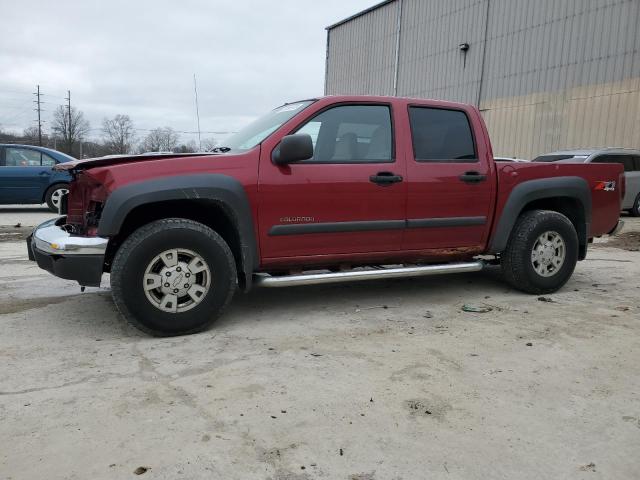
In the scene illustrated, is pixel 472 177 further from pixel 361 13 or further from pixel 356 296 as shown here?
pixel 361 13

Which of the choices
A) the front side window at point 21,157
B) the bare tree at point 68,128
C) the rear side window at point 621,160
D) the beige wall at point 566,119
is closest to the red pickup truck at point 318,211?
the rear side window at point 621,160

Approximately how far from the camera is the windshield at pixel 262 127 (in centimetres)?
403

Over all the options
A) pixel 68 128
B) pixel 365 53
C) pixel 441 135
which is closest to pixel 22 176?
pixel 441 135

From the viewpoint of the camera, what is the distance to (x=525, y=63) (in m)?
16.5

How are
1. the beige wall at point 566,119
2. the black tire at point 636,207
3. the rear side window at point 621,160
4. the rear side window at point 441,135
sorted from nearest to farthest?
the rear side window at point 441,135 → the rear side window at point 621,160 → the black tire at point 636,207 → the beige wall at point 566,119

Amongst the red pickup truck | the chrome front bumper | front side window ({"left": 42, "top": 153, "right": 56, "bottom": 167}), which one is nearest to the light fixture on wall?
front side window ({"left": 42, "top": 153, "right": 56, "bottom": 167})

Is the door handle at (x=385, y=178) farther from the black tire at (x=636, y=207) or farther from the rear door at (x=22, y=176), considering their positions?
the black tire at (x=636, y=207)

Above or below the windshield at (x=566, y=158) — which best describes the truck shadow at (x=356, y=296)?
below

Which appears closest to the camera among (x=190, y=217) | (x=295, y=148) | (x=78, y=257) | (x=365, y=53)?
(x=78, y=257)

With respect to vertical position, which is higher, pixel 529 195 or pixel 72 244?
pixel 529 195

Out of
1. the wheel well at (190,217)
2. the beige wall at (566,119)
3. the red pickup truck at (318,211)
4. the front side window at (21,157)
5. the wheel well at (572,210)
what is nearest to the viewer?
the red pickup truck at (318,211)

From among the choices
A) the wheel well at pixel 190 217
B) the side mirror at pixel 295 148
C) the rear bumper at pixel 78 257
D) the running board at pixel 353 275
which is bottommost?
the running board at pixel 353 275

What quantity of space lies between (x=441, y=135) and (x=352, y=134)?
881 millimetres

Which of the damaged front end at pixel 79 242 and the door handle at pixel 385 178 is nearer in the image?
the damaged front end at pixel 79 242
